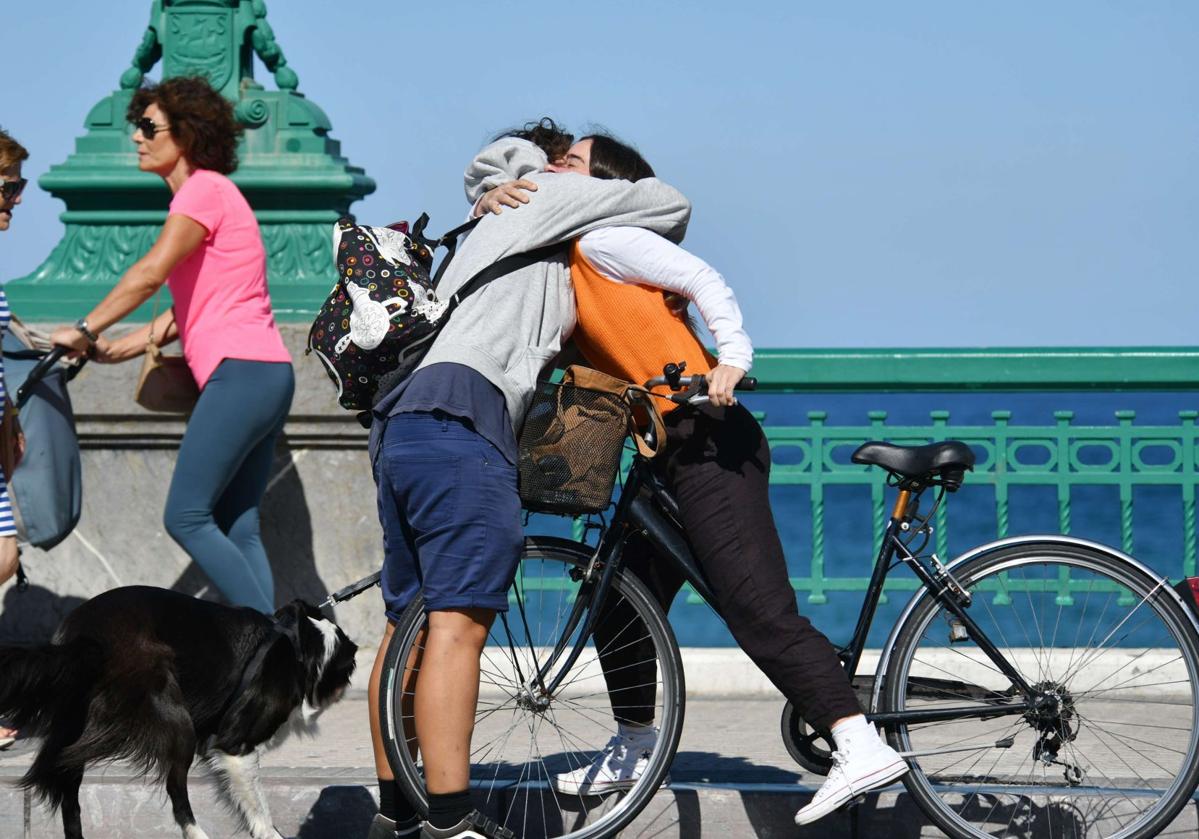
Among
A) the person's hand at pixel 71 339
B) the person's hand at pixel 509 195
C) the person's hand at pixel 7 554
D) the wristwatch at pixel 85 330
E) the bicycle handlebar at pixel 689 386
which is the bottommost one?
the person's hand at pixel 7 554

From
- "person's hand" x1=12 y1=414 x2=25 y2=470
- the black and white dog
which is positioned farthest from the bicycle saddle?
"person's hand" x1=12 y1=414 x2=25 y2=470

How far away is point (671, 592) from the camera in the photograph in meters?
4.69

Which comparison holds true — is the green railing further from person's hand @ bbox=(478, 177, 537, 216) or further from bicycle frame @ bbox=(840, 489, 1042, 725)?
person's hand @ bbox=(478, 177, 537, 216)

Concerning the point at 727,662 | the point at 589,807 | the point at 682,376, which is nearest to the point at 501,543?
the point at 682,376

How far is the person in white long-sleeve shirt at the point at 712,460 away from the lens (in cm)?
416

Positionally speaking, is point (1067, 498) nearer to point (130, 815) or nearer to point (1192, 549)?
point (1192, 549)

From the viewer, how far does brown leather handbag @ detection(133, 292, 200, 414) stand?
6312mm

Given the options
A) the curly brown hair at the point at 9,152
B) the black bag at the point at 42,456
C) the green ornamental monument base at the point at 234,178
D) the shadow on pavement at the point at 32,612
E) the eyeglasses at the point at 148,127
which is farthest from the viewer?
the green ornamental monument base at the point at 234,178

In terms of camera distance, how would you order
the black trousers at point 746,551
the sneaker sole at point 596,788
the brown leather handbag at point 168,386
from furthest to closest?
the brown leather handbag at point 168,386
the sneaker sole at point 596,788
the black trousers at point 746,551

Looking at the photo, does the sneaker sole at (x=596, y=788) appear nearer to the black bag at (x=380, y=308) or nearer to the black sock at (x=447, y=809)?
the black sock at (x=447, y=809)

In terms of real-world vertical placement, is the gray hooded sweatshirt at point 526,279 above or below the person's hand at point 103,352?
above

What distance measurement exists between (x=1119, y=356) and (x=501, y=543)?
3.49 m

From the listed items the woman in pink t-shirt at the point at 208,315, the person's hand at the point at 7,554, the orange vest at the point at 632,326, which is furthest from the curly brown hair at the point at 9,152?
the orange vest at the point at 632,326

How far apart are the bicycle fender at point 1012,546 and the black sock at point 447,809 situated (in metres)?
1.04
